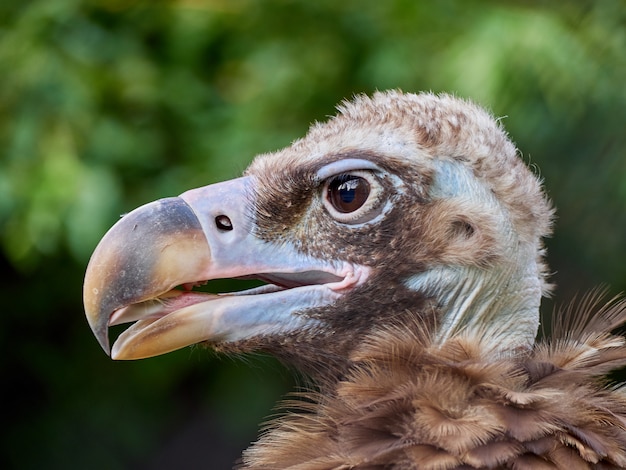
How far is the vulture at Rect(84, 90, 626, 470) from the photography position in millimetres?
2135

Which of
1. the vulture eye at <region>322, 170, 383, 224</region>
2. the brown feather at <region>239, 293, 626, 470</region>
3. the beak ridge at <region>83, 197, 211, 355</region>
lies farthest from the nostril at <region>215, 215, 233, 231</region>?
the brown feather at <region>239, 293, 626, 470</region>

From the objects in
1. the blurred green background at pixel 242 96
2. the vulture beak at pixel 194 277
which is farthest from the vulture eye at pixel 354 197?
the blurred green background at pixel 242 96

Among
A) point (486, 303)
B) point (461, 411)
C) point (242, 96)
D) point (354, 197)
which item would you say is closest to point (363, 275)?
point (354, 197)

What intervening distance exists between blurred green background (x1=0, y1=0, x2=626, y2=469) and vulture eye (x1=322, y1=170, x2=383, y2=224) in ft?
3.45

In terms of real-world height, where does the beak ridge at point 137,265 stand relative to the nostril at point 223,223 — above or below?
below

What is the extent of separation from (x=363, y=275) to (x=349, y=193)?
213 millimetres

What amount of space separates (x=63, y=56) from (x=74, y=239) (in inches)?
33.6

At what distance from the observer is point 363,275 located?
92.1 inches

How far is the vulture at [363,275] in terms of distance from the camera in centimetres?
213

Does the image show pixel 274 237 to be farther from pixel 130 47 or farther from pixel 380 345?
pixel 130 47

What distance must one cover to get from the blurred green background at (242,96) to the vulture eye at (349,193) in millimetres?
1056

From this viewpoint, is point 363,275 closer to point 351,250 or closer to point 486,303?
point 351,250

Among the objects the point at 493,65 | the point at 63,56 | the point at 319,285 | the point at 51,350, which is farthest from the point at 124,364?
the point at 319,285

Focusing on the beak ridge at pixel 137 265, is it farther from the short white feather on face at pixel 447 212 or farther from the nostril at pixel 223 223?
the short white feather on face at pixel 447 212
